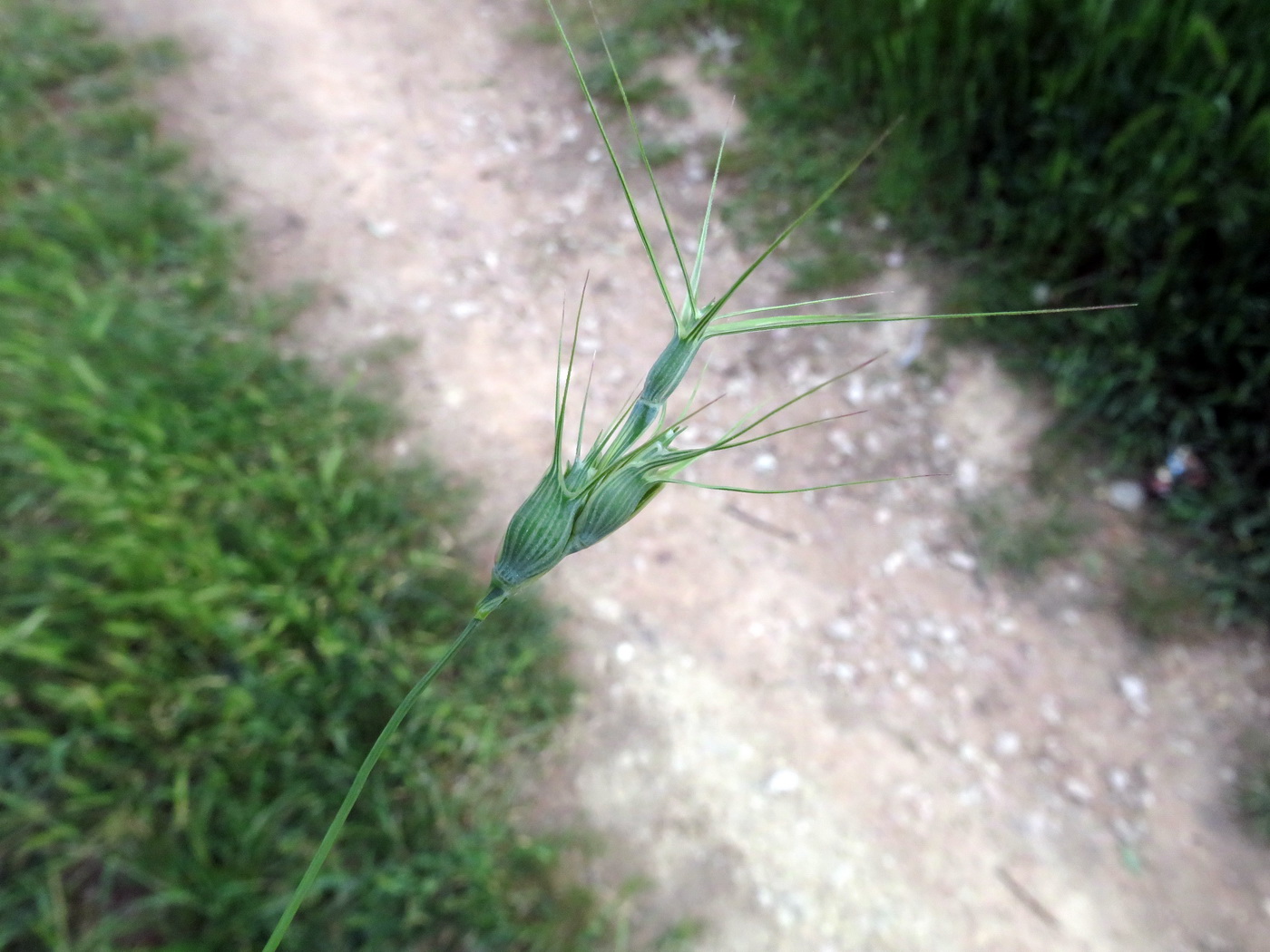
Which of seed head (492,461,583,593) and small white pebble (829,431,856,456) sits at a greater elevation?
small white pebble (829,431,856,456)

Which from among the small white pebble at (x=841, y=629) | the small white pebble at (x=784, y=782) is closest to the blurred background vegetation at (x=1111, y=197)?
the small white pebble at (x=841, y=629)

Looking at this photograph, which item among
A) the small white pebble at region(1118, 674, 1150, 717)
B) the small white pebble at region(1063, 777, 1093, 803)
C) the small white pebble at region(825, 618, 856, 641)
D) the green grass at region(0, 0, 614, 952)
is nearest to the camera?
the green grass at region(0, 0, 614, 952)

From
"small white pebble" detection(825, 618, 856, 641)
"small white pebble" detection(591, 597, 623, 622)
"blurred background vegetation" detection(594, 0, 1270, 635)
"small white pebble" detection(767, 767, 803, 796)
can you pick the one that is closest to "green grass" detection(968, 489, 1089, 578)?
"blurred background vegetation" detection(594, 0, 1270, 635)

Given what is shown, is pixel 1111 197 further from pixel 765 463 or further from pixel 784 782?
pixel 784 782

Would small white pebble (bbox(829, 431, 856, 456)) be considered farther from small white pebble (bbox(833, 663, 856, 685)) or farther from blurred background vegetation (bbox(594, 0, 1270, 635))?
small white pebble (bbox(833, 663, 856, 685))

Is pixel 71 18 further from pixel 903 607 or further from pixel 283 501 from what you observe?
pixel 903 607

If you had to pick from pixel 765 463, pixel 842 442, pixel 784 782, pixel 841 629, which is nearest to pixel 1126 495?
pixel 842 442

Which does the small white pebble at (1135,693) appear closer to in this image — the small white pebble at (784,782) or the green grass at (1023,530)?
the green grass at (1023,530)
